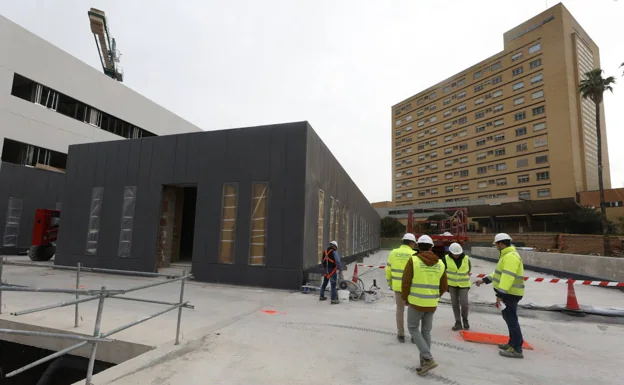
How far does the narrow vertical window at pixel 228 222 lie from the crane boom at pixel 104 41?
1773 inches

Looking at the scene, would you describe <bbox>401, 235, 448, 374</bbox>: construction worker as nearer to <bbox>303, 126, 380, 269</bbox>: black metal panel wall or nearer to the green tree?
<bbox>303, 126, 380, 269</bbox>: black metal panel wall

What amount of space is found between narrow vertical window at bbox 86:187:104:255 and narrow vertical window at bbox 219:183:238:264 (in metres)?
6.36

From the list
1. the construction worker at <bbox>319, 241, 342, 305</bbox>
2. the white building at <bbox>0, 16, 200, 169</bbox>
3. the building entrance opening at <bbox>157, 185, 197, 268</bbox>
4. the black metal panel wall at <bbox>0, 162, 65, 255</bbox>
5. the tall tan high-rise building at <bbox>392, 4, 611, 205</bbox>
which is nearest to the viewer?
the construction worker at <bbox>319, 241, 342, 305</bbox>

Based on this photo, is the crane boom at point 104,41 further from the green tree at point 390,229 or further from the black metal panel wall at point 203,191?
the green tree at point 390,229

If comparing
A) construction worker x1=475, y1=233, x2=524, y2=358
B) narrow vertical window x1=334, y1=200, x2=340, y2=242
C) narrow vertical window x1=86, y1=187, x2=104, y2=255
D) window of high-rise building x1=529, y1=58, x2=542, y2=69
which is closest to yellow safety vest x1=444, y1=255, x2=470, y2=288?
construction worker x1=475, y1=233, x2=524, y2=358

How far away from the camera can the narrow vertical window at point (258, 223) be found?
37.4ft

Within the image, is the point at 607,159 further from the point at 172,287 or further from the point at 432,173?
the point at 172,287

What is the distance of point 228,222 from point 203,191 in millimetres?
1727

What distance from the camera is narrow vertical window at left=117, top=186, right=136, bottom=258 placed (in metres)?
13.5

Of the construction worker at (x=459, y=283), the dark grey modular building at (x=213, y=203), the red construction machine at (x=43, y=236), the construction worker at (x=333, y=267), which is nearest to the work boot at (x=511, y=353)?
the construction worker at (x=459, y=283)

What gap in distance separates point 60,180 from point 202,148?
16.1 meters

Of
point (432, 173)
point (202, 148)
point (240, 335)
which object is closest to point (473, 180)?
point (432, 173)

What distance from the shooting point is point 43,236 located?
16750mm

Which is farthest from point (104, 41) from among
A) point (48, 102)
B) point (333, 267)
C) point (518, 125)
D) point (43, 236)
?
point (518, 125)
